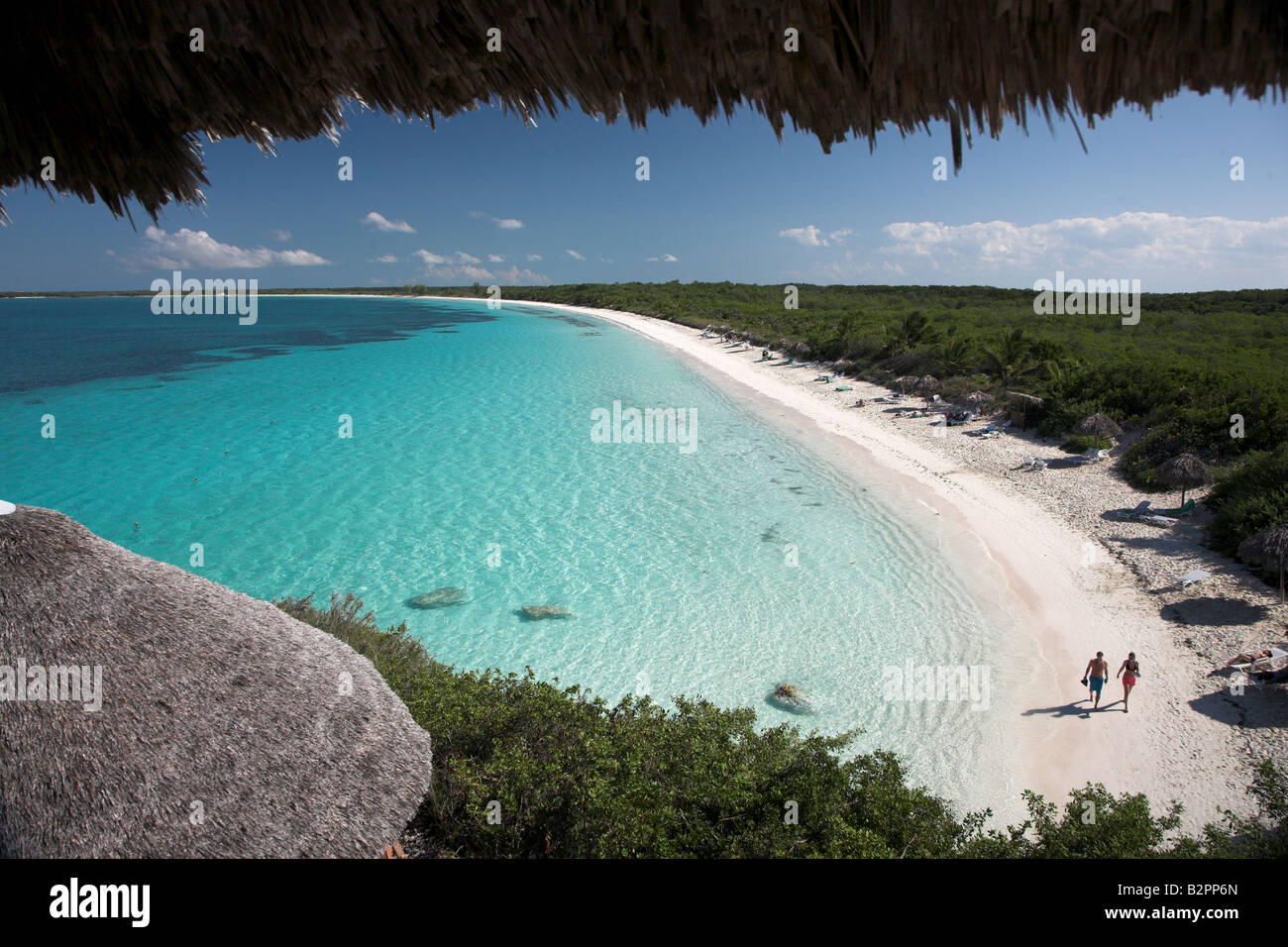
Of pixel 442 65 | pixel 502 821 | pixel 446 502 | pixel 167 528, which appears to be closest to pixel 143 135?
pixel 442 65

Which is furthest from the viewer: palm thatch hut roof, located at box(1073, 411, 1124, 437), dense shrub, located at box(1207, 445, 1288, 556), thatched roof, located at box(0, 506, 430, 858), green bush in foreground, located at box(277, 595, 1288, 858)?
palm thatch hut roof, located at box(1073, 411, 1124, 437)

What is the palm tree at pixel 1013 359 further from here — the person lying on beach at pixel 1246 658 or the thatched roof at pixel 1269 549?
the person lying on beach at pixel 1246 658

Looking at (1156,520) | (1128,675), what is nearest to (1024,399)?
(1156,520)

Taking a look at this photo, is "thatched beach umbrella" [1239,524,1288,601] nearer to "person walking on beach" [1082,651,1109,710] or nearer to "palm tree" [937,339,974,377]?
"person walking on beach" [1082,651,1109,710]

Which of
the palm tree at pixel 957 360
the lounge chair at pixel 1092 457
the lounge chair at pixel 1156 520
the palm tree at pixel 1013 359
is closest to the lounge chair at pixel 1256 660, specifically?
the lounge chair at pixel 1156 520

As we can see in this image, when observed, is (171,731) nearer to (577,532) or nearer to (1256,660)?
(577,532)

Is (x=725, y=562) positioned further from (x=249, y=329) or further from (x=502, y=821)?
(x=249, y=329)

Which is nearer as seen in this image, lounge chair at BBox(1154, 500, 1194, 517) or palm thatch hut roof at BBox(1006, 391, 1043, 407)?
lounge chair at BBox(1154, 500, 1194, 517)

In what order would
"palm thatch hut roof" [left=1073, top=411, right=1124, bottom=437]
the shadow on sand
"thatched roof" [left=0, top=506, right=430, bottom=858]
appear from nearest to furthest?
1. "thatched roof" [left=0, top=506, right=430, bottom=858]
2. the shadow on sand
3. "palm thatch hut roof" [left=1073, top=411, right=1124, bottom=437]

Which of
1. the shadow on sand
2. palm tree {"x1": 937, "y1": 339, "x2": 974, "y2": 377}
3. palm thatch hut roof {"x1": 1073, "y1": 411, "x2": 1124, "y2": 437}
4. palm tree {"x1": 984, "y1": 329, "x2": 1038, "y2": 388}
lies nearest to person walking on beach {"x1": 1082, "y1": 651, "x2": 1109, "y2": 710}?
the shadow on sand
